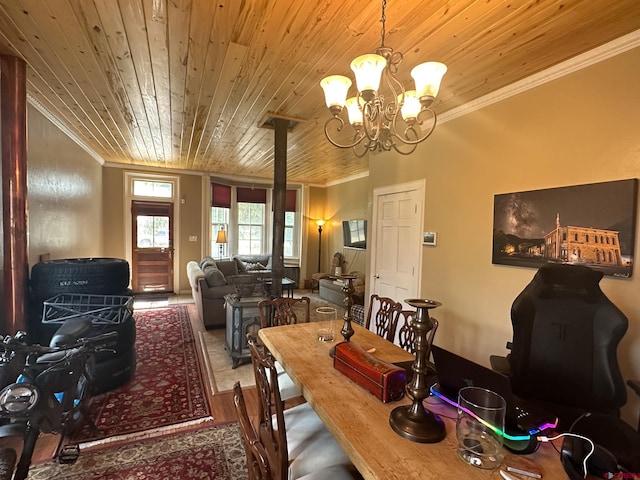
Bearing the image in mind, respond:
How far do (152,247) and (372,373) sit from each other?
20.8 feet

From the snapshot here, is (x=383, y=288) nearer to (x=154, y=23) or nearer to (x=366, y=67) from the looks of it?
(x=366, y=67)

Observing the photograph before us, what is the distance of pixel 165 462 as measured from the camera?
6.25 ft

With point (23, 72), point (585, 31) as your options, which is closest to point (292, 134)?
point (23, 72)

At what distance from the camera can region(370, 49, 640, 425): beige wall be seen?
1.85 meters

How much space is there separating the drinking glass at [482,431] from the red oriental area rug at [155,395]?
2.07 m

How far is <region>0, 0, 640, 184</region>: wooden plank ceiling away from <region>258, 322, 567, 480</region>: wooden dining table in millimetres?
1898

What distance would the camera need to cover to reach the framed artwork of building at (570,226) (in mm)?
1835

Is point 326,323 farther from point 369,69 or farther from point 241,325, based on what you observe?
point 241,325

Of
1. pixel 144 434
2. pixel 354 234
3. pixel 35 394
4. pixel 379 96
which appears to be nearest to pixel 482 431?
pixel 379 96

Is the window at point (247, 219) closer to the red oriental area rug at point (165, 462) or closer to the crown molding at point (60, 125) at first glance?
the crown molding at point (60, 125)

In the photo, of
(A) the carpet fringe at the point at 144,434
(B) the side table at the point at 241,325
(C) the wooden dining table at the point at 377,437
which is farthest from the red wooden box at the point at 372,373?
(B) the side table at the point at 241,325

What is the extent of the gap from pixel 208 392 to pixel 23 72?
9.76ft

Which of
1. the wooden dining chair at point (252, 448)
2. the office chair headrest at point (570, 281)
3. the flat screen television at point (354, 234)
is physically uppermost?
the flat screen television at point (354, 234)

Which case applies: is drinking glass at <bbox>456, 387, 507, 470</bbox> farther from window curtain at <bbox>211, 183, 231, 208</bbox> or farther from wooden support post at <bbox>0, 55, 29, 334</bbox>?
window curtain at <bbox>211, 183, 231, 208</bbox>
